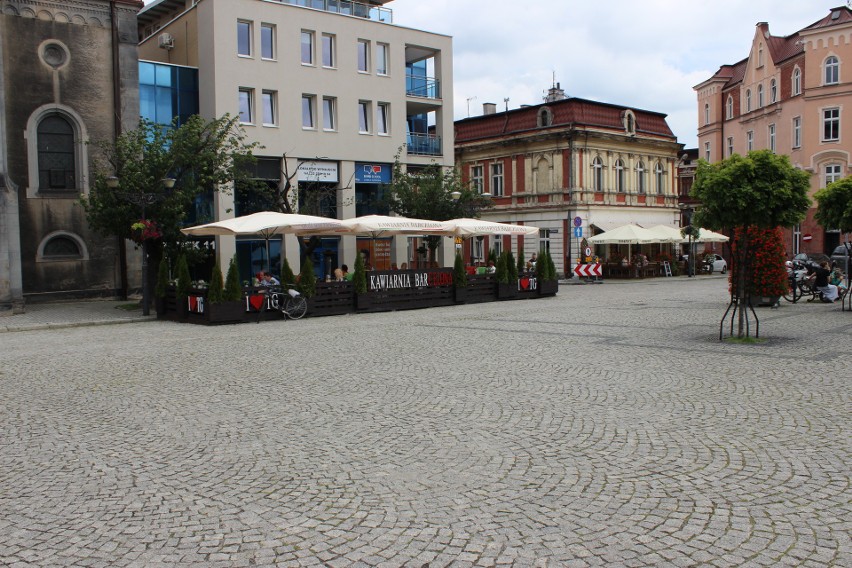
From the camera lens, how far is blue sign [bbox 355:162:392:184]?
126 ft

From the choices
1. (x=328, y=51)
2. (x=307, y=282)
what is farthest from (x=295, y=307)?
(x=328, y=51)

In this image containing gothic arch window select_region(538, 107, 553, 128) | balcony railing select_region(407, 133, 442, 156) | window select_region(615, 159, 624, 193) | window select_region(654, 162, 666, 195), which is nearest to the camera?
balcony railing select_region(407, 133, 442, 156)

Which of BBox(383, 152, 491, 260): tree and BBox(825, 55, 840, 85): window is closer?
BBox(383, 152, 491, 260): tree

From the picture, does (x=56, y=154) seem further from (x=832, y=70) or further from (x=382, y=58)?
(x=832, y=70)

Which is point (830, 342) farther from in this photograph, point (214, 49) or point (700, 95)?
point (700, 95)

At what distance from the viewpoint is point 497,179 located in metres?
53.6

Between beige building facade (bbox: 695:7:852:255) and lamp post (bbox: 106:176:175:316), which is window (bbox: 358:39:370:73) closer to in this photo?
lamp post (bbox: 106:176:175:316)

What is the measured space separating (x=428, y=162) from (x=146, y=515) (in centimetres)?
3611

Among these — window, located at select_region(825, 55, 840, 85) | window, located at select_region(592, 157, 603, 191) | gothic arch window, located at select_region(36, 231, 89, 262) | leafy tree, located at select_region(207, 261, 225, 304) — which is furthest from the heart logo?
window, located at select_region(825, 55, 840, 85)

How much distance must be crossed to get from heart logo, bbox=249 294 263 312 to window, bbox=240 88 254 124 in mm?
15309

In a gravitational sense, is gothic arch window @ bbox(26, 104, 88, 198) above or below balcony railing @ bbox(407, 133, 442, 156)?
below

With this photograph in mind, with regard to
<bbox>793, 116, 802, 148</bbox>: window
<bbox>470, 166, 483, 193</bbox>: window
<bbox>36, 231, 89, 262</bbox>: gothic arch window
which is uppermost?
<bbox>793, 116, 802, 148</bbox>: window

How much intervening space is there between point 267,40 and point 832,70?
36.2 m

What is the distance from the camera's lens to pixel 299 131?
36.2m
